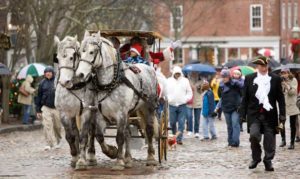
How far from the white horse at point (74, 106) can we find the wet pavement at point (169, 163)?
1.11ft

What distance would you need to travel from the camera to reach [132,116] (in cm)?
1802

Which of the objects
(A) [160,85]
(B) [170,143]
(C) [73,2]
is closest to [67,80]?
(A) [160,85]

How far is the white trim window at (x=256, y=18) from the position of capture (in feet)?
248

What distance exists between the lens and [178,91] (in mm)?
24016

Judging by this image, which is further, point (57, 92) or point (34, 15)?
point (34, 15)

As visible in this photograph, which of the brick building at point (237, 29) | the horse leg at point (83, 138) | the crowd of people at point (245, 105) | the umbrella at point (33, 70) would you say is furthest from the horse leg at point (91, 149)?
the brick building at point (237, 29)

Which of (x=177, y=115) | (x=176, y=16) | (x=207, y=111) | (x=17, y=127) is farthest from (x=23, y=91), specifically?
(x=176, y=16)

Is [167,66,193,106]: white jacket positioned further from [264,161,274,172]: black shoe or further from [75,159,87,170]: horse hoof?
[75,159,87,170]: horse hoof

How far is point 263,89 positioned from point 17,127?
1453cm

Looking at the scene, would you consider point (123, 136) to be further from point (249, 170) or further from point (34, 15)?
point (34, 15)

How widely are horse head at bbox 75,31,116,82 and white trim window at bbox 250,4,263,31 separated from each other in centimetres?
6019

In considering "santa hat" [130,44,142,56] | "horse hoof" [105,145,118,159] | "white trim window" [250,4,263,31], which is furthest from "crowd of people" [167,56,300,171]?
"white trim window" [250,4,263,31]

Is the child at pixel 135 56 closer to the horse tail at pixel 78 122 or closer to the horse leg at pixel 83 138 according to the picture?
the horse tail at pixel 78 122

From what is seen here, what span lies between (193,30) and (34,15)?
132ft
